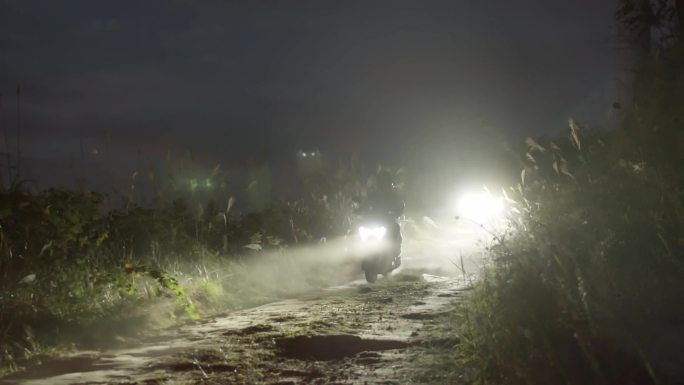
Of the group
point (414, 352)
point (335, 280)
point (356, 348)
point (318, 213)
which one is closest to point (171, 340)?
point (356, 348)

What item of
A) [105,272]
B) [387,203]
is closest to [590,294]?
[105,272]

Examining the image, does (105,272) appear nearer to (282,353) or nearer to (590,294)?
(282,353)

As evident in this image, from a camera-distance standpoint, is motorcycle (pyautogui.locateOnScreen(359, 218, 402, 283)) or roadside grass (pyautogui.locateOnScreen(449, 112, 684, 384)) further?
motorcycle (pyautogui.locateOnScreen(359, 218, 402, 283))

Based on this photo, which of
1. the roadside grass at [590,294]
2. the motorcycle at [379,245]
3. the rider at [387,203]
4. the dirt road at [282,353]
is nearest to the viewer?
the roadside grass at [590,294]

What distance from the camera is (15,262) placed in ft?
23.4

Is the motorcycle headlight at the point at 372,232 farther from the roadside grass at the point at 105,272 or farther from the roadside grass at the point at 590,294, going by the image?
the roadside grass at the point at 590,294

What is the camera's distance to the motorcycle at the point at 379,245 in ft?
40.7

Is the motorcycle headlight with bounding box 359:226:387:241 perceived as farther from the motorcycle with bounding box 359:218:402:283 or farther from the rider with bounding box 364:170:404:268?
the rider with bounding box 364:170:404:268

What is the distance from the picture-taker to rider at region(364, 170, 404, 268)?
12664 millimetres

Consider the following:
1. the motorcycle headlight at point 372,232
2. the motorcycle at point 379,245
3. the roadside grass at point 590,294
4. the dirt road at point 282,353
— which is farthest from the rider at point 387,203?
the roadside grass at point 590,294

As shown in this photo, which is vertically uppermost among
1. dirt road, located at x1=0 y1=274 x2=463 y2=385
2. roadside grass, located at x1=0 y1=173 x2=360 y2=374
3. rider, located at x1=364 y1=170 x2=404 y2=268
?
rider, located at x1=364 y1=170 x2=404 y2=268

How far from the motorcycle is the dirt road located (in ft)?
13.3

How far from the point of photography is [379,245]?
1243 centimetres

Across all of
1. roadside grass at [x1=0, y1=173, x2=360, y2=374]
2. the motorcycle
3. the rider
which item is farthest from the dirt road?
the rider
